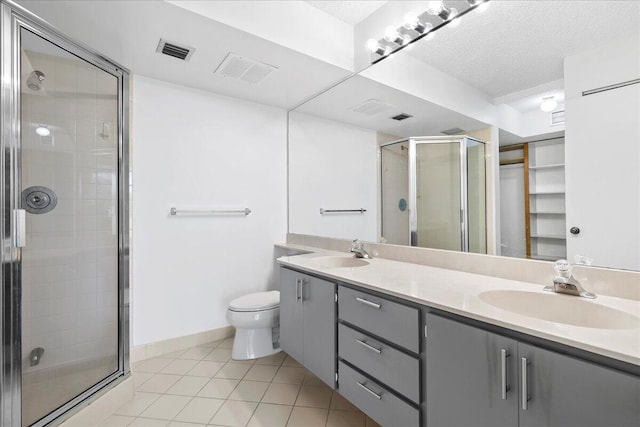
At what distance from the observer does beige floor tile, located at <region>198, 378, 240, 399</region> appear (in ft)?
5.61

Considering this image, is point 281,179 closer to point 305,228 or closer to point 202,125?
point 305,228

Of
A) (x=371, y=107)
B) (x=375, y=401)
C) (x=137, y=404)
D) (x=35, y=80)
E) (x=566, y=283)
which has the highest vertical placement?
(x=371, y=107)

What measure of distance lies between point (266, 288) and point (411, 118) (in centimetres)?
194

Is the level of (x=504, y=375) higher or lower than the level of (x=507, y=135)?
lower

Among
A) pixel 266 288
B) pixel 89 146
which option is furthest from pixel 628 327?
pixel 89 146

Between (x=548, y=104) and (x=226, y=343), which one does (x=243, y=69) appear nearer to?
(x=548, y=104)

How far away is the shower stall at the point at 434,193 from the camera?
159 cm

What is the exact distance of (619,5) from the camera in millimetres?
1066

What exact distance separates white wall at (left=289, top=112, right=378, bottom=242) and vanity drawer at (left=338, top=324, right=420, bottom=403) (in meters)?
0.91

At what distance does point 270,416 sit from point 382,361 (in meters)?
0.75

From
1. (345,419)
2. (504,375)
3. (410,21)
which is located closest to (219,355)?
(345,419)

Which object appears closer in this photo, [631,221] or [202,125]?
[631,221]

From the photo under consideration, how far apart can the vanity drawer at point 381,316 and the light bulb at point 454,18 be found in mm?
1536

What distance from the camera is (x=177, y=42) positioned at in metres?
1.71
